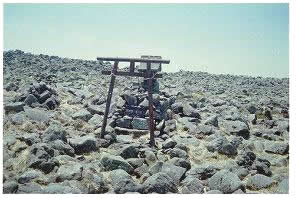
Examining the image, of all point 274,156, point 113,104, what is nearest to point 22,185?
point 113,104

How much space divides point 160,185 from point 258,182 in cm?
314

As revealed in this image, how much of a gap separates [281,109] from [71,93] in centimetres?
1459

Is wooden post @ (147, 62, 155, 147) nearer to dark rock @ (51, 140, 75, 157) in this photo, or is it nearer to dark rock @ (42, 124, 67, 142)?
dark rock @ (51, 140, 75, 157)

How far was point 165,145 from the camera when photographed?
12.3 metres

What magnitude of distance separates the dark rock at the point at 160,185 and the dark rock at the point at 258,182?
240cm

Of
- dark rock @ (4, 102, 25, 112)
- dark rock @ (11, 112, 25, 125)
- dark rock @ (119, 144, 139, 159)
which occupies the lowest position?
dark rock @ (119, 144, 139, 159)

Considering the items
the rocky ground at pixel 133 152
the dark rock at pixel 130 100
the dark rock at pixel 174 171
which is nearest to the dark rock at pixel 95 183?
the rocky ground at pixel 133 152

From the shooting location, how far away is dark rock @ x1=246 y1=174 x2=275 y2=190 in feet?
30.6

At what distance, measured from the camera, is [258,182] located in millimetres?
9422

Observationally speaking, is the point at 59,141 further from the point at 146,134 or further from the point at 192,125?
the point at 192,125

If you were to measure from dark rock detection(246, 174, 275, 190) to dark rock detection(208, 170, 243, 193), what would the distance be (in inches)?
27.6

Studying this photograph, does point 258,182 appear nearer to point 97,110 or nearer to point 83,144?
point 83,144

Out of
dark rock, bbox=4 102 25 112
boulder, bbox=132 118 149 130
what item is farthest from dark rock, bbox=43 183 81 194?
dark rock, bbox=4 102 25 112

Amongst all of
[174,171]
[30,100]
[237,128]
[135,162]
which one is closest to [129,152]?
[135,162]
